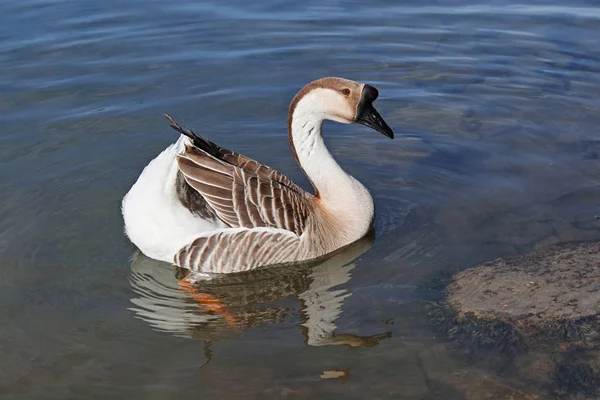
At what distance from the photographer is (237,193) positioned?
279 inches

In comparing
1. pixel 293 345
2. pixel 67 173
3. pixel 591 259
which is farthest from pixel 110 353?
pixel 591 259

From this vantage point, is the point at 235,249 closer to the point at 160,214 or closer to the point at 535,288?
the point at 160,214

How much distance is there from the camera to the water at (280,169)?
587 centimetres

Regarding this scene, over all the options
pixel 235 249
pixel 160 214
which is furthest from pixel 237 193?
pixel 160 214

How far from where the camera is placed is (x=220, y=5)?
44.6 feet

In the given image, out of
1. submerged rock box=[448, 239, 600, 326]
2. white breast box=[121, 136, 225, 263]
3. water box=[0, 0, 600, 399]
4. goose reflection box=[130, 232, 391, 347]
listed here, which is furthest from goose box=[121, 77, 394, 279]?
submerged rock box=[448, 239, 600, 326]

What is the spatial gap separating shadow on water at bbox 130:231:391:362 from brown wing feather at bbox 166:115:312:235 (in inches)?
18.5

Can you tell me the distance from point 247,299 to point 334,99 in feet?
6.43

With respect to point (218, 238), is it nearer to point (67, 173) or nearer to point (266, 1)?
point (67, 173)

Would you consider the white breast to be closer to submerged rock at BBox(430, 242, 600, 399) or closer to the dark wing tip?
the dark wing tip

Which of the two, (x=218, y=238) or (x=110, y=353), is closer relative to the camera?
(x=110, y=353)

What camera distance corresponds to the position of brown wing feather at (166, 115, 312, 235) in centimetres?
707

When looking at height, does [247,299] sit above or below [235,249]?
below

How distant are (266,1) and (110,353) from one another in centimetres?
900
